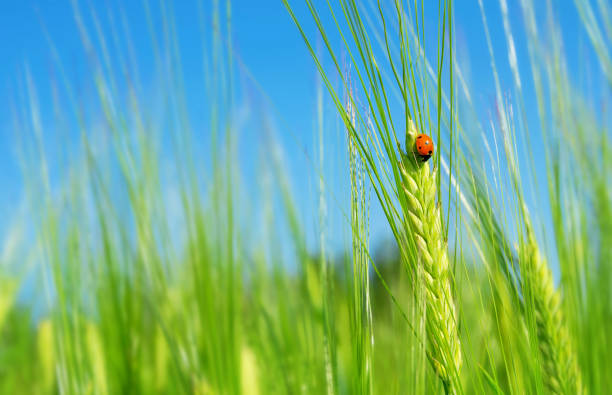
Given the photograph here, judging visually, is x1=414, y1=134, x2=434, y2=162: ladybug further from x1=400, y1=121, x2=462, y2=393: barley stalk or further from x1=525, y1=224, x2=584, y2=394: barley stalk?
x1=525, y1=224, x2=584, y2=394: barley stalk

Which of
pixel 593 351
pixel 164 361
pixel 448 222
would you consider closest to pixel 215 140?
pixel 448 222

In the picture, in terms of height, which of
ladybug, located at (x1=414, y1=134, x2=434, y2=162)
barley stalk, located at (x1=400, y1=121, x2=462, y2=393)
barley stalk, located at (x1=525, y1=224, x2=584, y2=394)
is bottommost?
barley stalk, located at (x1=525, y1=224, x2=584, y2=394)

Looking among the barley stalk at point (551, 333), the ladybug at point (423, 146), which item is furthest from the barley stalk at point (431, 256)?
the barley stalk at point (551, 333)

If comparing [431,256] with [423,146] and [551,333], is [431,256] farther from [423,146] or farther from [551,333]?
[551,333]

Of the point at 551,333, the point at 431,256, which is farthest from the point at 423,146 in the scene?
the point at 551,333

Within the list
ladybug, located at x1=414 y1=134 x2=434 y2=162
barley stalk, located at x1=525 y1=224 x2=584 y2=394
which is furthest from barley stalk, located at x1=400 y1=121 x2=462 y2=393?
barley stalk, located at x1=525 y1=224 x2=584 y2=394

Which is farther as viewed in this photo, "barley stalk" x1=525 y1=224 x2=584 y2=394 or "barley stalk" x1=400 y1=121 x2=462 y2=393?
"barley stalk" x1=525 y1=224 x2=584 y2=394
